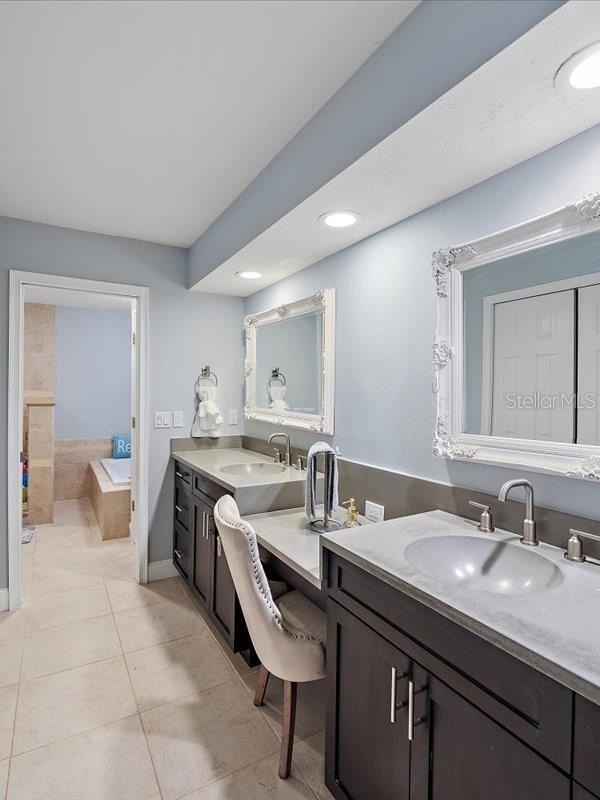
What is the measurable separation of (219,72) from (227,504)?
1.53 metres

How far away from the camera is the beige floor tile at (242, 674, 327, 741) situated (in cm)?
175

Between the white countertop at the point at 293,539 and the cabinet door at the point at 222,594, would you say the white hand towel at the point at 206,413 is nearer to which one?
the cabinet door at the point at 222,594

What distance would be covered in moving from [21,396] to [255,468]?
1532 millimetres

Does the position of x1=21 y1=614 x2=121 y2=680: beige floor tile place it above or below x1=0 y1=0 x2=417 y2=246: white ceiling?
below

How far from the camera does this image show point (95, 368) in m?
5.36

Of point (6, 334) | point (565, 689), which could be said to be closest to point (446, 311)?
point (565, 689)

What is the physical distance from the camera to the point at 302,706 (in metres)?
1.87

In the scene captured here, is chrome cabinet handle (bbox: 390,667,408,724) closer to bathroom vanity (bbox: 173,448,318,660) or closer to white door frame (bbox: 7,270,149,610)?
bathroom vanity (bbox: 173,448,318,660)

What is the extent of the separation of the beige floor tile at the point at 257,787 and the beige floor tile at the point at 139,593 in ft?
4.53

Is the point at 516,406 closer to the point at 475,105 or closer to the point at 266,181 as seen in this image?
the point at 475,105

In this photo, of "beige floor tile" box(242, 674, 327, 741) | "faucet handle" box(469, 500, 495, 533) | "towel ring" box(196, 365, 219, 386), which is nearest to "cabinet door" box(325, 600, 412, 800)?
"beige floor tile" box(242, 674, 327, 741)

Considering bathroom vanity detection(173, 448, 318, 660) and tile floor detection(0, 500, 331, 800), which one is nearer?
tile floor detection(0, 500, 331, 800)

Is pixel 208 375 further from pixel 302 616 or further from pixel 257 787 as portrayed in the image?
pixel 257 787

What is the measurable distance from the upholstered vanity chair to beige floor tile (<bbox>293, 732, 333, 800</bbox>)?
3.2 inches
